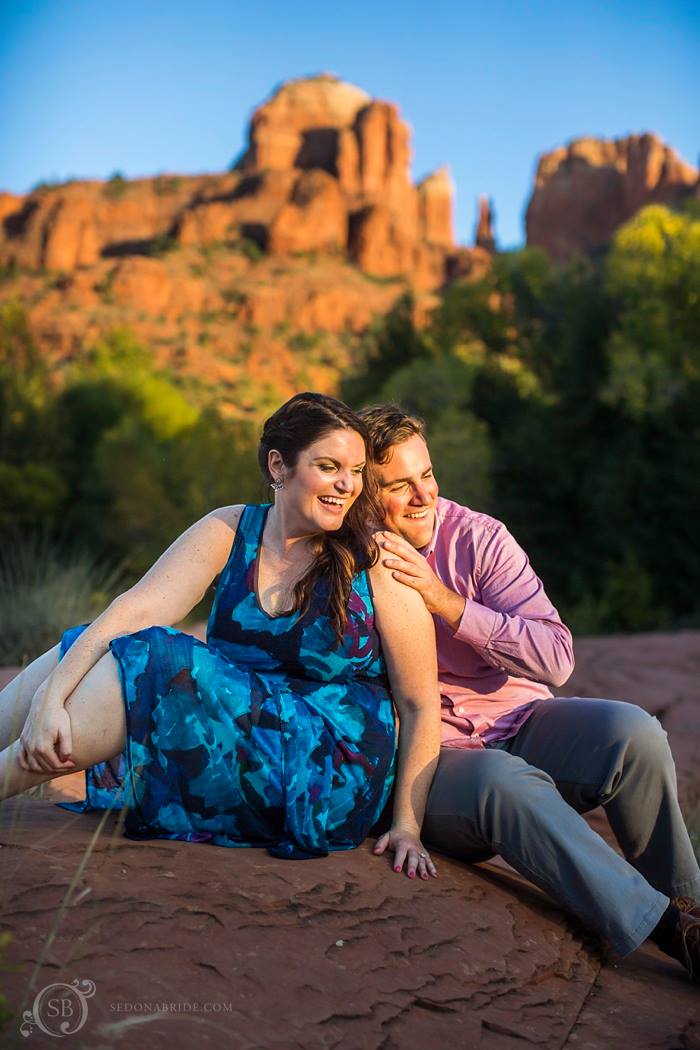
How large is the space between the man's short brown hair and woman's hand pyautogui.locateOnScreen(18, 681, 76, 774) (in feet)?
3.88

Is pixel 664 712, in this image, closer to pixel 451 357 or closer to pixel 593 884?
pixel 593 884

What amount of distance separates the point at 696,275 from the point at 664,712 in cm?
1430

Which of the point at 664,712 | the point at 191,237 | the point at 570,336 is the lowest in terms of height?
the point at 664,712

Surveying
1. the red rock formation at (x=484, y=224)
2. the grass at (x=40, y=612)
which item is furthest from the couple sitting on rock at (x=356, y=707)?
the red rock formation at (x=484, y=224)

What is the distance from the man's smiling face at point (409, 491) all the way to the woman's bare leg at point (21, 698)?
1.09m

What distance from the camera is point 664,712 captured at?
6645mm

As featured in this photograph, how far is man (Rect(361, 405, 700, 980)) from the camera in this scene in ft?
9.29

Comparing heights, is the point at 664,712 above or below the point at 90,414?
below

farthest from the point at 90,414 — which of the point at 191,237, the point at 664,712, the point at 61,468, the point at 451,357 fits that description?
the point at 191,237

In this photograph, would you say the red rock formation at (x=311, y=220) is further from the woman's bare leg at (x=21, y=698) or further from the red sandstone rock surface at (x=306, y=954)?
the red sandstone rock surface at (x=306, y=954)

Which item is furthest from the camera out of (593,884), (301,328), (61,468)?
(301,328)

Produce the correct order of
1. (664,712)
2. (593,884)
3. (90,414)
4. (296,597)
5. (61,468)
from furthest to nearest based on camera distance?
(90,414) → (61,468) → (664,712) → (296,597) → (593,884)

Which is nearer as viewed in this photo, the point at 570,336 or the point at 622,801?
the point at 622,801

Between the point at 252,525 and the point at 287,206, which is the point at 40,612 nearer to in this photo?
the point at 252,525
